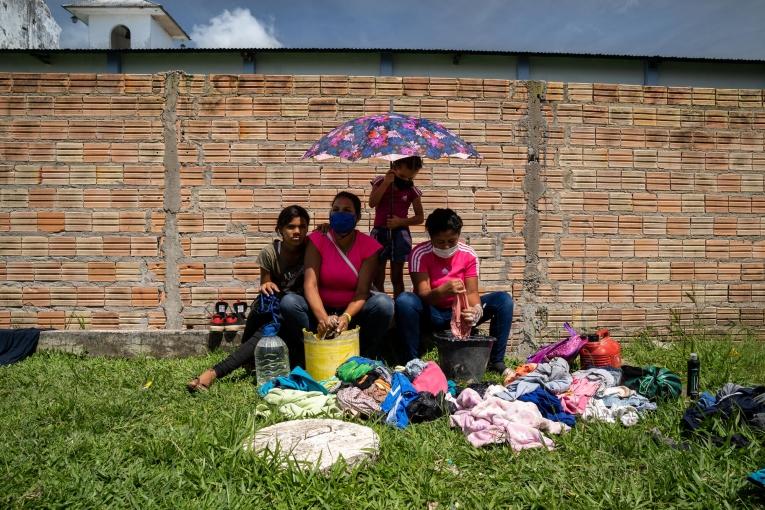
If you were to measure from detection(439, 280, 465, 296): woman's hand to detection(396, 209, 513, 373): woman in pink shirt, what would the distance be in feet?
→ 0.10

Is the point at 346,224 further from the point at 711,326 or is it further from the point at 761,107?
the point at 761,107

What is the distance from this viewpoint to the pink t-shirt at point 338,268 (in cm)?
430

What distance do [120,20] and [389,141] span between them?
80.3ft

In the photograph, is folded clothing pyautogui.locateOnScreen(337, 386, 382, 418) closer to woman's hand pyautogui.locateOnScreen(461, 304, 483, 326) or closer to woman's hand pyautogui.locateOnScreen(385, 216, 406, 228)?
woman's hand pyautogui.locateOnScreen(461, 304, 483, 326)

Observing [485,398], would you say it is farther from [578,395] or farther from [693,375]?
[693,375]

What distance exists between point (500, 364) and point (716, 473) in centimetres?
207

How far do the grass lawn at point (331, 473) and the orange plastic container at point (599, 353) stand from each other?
34.8 inches

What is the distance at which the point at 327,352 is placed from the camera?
3994 mm

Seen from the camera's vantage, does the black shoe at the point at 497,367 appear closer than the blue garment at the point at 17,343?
Yes

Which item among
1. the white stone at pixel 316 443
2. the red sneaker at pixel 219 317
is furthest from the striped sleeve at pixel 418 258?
the red sneaker at pixel 219 317

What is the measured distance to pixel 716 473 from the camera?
99.0 inches

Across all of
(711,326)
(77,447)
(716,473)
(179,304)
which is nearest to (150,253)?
(179,304)

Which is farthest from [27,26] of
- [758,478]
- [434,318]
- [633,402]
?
[758,478]

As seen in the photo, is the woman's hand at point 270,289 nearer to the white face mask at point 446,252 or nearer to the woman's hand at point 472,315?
the white face mask at point 446,252
